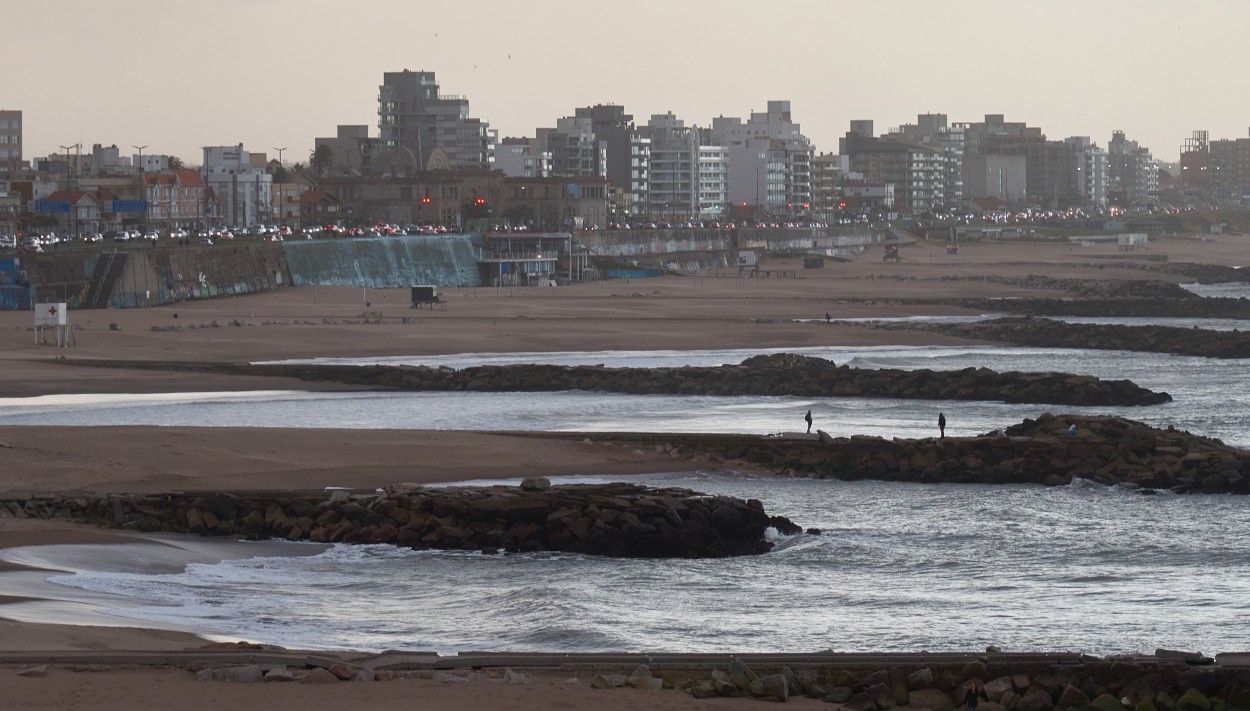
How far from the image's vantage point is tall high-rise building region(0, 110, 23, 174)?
158125 millimetres

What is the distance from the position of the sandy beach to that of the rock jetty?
1.97m

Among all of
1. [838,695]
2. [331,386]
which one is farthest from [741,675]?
[331,386]

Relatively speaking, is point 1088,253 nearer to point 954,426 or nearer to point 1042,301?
point 1042,301

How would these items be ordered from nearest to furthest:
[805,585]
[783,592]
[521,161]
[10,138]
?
[783,592]
[805,585]
[10,138]
[521,161]

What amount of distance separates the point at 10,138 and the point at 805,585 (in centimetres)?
15256

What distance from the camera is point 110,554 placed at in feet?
72.0

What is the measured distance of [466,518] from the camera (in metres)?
24.2

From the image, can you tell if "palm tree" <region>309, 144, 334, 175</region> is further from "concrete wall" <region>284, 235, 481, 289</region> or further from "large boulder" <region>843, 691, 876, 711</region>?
"large boulder" <region>843, 691, 876, 711</region>

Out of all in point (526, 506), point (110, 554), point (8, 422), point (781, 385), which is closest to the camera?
point (110, 554)

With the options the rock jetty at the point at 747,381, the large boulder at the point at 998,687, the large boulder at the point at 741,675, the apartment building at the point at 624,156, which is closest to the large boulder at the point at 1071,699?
the large boulder at the point at 998,687

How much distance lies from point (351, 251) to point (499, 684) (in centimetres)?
7951

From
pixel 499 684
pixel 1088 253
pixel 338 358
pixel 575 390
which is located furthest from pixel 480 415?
pixel 1088 253

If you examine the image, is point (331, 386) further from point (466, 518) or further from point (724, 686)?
point (724, 686)

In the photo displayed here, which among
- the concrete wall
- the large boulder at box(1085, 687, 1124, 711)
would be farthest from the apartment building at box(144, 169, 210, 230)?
the large boulder at box(1085, 687, 1124, 711)
